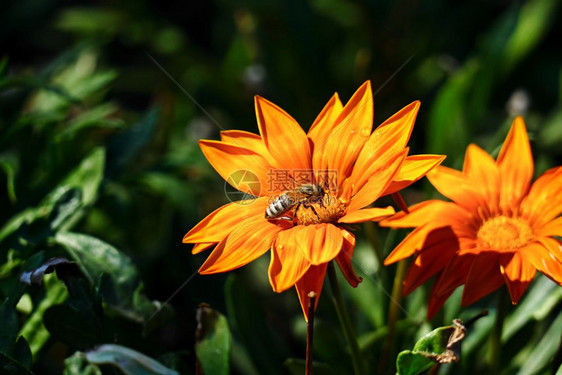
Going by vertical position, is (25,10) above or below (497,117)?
above

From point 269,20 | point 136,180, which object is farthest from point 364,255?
point 269,20

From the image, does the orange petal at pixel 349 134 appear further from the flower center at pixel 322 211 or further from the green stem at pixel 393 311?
the green stem at pixel 393 311

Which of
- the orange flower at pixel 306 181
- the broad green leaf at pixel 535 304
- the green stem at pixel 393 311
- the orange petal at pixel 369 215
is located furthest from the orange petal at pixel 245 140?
the broad green leaf at pixel 535 304

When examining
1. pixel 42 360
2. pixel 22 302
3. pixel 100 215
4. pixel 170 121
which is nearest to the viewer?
pixel 22 302

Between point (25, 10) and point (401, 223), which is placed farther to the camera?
point (25, 10)

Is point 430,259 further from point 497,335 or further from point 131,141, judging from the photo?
point 131,141

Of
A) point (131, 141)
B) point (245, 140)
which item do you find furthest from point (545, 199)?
point (131, 141)

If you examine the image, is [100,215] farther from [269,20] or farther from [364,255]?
[269,20]
